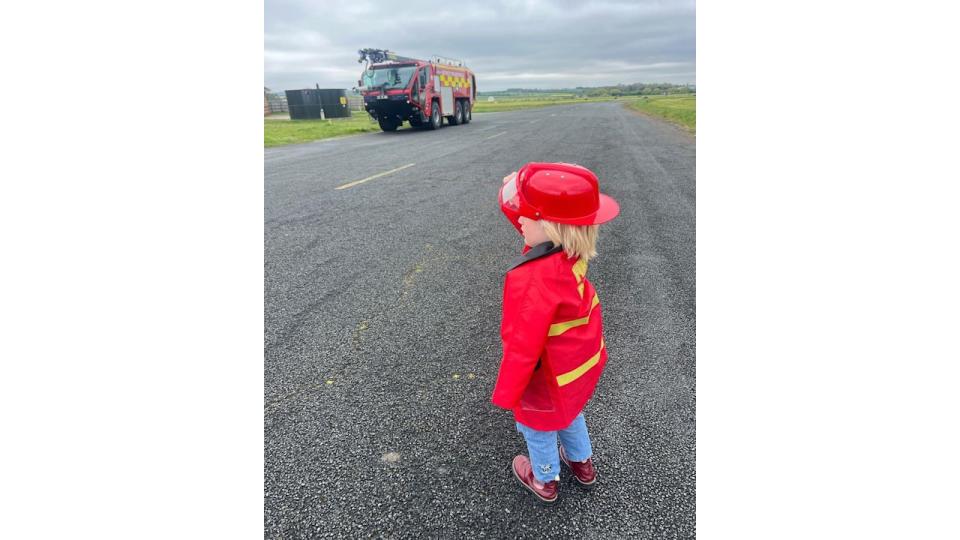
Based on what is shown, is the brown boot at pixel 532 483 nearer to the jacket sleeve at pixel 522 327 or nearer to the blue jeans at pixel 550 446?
the blue jeans at pixel 550 446

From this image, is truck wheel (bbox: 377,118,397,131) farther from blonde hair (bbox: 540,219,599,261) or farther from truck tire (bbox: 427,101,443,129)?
blonde hair (bbox: 540,219,599,261)

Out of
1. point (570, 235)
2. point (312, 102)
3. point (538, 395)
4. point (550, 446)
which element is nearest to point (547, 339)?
point (538, 395)

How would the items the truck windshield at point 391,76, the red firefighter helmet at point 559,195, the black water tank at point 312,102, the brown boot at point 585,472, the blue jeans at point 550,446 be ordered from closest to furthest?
the red firefighter helmet at point 559,195, the blue jeans at point 550,446, the brown boot at point 585,472, the truck windshield at point 391,76, the black water tank at point 312,102

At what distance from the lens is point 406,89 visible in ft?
55.0

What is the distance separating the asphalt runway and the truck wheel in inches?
540

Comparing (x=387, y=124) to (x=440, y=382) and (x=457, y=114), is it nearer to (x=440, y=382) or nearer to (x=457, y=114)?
(x=457, y=114)

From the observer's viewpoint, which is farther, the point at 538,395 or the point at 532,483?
the point at 532,483

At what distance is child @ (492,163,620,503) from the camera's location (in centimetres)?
157

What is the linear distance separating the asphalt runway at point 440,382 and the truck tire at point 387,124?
13721mm

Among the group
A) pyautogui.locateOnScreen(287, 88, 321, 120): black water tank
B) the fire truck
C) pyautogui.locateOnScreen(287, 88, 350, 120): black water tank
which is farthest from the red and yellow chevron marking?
pyautogui.locateOnScreen(287, 88, 321, 120): black water tank

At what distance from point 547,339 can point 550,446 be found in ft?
1.70

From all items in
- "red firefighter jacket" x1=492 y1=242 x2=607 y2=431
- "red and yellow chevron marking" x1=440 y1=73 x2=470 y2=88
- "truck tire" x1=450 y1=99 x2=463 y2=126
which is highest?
"red and yellow chevron marking" x1=440 y1=73 x2=470 y2=88

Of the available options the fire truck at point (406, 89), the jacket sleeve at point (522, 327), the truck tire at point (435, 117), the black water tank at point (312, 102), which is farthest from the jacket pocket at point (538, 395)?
the black water tank at point (312, 102)

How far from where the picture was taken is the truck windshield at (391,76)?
665 inches
